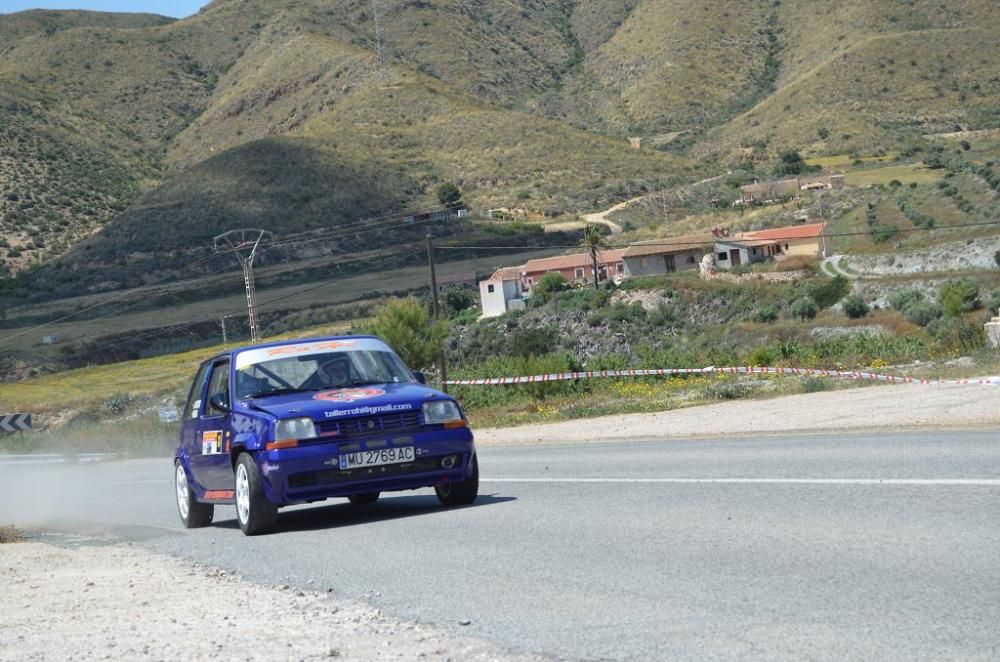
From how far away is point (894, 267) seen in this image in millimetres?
75375

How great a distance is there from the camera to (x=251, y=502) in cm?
1156

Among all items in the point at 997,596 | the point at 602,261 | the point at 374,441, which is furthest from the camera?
the point at 602,261

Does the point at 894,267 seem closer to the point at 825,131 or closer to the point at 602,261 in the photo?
the point at 602,261

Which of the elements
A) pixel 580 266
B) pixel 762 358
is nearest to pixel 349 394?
pixel 762 358

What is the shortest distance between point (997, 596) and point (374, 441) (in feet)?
19.8

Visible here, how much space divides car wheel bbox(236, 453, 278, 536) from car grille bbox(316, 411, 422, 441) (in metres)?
0.71

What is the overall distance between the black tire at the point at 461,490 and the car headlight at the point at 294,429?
1.41 metres

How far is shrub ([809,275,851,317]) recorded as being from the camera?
6819 centimetres

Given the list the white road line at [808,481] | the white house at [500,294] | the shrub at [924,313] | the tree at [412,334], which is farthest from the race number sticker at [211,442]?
the white house at [500,294]

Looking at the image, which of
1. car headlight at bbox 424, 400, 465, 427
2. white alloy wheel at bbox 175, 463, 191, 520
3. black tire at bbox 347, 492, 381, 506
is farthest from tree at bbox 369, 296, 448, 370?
car headlight at bbox 424, 400, 465, 427

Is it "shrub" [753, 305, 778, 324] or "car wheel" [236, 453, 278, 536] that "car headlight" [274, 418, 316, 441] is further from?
"shrub" [753, 305, 778, 324]

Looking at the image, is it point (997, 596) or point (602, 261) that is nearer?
point (997, 596)

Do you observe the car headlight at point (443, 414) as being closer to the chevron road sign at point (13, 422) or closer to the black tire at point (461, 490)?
the black tire at point (461, 490)

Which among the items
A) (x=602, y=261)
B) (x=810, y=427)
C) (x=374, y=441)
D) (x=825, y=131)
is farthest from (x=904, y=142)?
(x=374, y=441)
